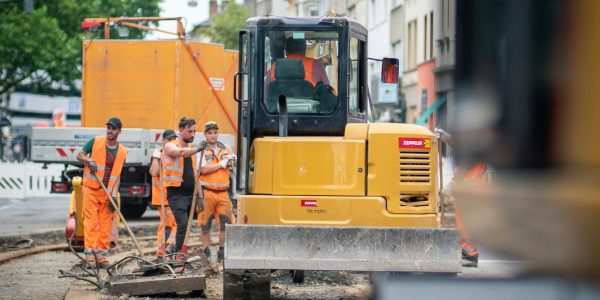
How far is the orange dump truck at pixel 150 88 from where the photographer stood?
20.2 meters

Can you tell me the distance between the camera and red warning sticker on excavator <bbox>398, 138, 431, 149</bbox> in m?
8.95

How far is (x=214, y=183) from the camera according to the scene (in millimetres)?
12906

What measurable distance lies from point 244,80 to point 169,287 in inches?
72.2

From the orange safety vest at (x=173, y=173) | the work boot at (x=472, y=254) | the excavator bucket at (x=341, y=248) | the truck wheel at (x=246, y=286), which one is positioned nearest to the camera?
the work boot at (x=472, y=254)

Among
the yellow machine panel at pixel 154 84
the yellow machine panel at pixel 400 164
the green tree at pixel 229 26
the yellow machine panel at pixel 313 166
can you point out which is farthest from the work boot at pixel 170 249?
the green tree at pixel 229 26

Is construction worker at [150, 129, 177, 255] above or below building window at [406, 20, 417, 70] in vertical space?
below

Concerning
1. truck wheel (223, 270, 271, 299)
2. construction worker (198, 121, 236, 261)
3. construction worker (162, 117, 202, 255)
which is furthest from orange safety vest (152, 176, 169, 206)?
truck wheel (223, 270, 271, 299)

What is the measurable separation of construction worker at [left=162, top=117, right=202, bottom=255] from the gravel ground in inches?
54.3

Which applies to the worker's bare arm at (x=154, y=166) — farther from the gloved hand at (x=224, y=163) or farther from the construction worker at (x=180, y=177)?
the gloved hand at (x=224, y=163)

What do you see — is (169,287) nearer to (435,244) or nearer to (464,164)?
(435,244)

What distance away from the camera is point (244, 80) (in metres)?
9.74

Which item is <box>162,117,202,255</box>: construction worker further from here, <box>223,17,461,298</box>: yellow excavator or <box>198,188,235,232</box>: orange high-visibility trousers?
<box>223,17,461,298</box>: yellow excavator

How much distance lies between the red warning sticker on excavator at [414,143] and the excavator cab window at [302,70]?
2.91 ft

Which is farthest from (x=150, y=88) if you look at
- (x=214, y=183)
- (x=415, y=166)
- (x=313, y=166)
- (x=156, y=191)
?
(x=415, y=166)
